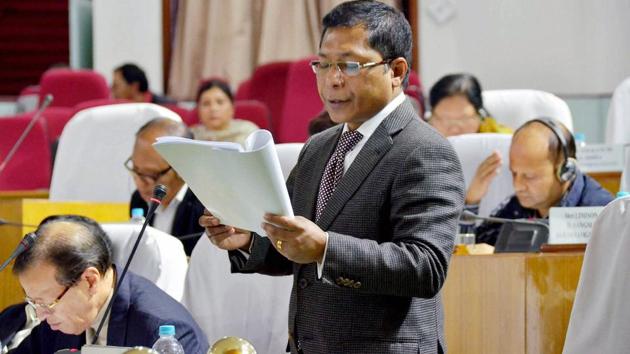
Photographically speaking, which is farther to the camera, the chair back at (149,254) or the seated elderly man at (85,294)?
the chair back at (149,254)

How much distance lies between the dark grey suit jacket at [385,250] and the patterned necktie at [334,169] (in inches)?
0.7

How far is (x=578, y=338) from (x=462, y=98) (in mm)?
2694

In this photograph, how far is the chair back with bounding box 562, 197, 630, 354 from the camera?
214cm

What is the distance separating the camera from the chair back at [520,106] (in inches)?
200

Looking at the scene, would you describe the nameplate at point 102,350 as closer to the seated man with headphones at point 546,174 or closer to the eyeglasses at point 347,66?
the eyeglasses at point 347,66

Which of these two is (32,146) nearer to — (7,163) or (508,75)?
(7,163)

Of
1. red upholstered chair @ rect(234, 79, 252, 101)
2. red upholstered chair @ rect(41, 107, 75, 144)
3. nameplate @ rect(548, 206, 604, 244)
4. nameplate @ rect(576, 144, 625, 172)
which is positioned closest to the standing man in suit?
nameplate @ rect(548, 206, 604, 244)

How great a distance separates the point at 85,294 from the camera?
8.93 feet

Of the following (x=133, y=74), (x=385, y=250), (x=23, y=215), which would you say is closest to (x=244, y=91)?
(x=133, y=74)

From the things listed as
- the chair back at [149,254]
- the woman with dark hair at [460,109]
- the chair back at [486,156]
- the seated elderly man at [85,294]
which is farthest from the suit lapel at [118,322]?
the woman with dark hair at [460,109]

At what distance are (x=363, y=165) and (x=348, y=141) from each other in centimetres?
8

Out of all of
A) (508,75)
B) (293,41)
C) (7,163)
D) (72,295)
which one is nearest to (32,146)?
(7,163)

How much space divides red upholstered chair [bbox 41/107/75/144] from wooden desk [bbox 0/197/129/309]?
7.40 ft

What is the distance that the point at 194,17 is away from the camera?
762cm
